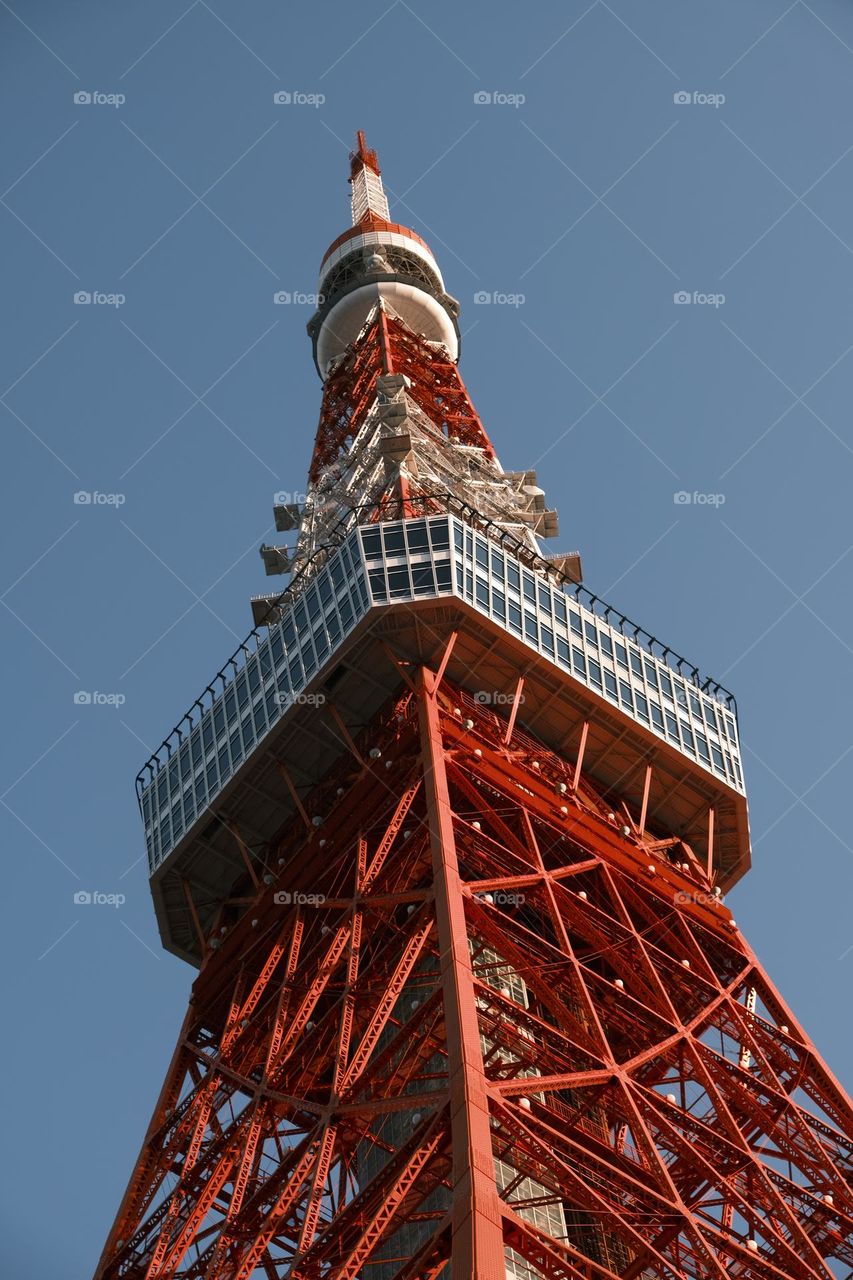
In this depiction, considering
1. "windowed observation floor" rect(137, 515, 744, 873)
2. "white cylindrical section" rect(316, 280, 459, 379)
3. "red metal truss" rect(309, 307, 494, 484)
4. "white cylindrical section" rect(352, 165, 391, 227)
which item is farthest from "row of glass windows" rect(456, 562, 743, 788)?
"white cylindrical section" rect(352, 165, 391, 227)

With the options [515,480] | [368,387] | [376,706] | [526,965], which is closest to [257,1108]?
[526,965]

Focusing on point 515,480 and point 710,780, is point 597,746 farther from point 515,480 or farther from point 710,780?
point 515,480

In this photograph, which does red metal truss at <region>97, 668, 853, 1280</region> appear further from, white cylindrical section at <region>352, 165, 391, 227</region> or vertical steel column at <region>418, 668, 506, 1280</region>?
white cylindrical section at <region>352, 165, 391, 227</region>

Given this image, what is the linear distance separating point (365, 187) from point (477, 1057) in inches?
2620

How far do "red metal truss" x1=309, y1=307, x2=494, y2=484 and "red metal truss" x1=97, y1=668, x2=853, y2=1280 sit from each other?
77.6ft

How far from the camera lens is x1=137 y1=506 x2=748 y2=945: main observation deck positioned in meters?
55.2

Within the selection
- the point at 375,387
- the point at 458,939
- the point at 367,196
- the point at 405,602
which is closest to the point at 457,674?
the point at 405,602

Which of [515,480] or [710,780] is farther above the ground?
[515,480]

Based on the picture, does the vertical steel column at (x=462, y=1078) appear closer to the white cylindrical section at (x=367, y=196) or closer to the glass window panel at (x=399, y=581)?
the glass window panel at (x=399, y=581)

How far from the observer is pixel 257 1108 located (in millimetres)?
45375

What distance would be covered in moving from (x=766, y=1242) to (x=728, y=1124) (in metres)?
2.52

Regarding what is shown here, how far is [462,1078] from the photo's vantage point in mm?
35312

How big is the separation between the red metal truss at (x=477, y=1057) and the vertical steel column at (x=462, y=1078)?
0.23 feet

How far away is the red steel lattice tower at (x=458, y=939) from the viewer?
38.2 metres
